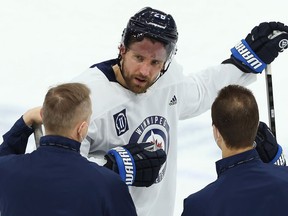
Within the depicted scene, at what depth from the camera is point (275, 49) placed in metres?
2.96

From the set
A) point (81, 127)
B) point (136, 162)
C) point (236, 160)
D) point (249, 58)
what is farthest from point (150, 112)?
point (236, 160)

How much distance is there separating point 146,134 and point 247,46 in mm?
608

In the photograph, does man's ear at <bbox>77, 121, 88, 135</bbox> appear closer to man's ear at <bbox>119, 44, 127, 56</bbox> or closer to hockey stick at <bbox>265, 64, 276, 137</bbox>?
man's ear at <bbox>119, 44, 127, 56</bbox>

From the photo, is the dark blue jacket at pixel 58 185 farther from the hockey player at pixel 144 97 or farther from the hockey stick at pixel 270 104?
the hockey stick at pixel 270 104

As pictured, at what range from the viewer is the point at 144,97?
2.74 m

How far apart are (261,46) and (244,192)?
3.88 ft

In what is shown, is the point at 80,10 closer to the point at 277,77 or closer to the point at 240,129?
the point at 277,77

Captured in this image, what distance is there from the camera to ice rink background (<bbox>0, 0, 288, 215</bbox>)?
436 centimetres

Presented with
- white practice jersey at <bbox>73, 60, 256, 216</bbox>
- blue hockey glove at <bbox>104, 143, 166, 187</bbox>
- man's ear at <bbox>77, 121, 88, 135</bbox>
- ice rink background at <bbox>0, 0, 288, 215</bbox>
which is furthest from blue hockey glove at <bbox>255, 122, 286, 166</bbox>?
ice rink background at <bbox>0, 0, 288, 215</bbox>

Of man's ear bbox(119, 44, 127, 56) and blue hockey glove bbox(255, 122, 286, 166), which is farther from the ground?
man's ear bbox(119, 44, 127, 56)

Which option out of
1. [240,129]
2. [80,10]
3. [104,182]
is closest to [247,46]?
[240,129]

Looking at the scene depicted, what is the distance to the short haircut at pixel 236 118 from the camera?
2023mm

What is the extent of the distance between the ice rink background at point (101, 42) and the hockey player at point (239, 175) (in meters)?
2.06

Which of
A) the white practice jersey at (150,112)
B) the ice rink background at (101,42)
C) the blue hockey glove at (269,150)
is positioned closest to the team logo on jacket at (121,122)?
the white practice jersey at (150,112)
